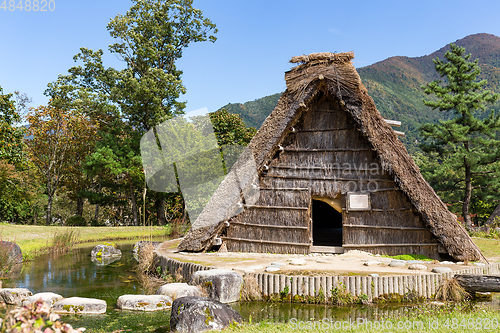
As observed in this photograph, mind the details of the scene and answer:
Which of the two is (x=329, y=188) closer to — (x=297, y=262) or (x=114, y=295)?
(x=297, y=262)

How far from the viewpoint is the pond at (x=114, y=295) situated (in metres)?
5.64

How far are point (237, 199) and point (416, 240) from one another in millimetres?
4584

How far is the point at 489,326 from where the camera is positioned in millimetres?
4555

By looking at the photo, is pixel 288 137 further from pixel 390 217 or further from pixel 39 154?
pixel 39 154

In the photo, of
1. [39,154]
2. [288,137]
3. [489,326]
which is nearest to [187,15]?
[39,154]

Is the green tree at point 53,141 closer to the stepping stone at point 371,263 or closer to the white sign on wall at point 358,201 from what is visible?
the white sign on wall at point 358,201

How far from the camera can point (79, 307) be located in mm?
6074

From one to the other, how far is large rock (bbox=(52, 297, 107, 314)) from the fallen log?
6339 millimetres

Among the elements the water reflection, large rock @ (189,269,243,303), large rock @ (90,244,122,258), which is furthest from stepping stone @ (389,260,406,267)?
large rock @ (90,244,122,258)

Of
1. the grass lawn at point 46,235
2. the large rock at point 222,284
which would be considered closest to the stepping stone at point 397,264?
the large rock at point 222,284

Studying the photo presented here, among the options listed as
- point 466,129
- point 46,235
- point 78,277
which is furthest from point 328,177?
point 46,235

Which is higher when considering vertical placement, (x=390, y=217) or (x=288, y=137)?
(x=288, y=137)

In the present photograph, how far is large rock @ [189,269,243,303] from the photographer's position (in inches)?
259

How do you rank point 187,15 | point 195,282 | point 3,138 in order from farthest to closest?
point 187,15
point 3,138
point 195,282
